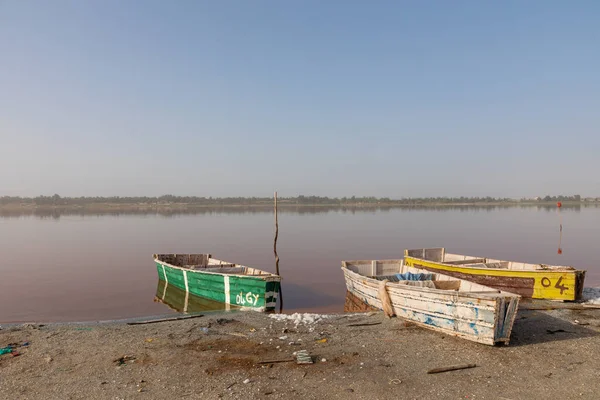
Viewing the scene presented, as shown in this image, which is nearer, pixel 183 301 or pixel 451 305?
pixel 451 305

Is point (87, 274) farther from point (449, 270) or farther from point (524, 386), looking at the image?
point (524, 386)

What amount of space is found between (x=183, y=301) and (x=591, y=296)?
17.5 m

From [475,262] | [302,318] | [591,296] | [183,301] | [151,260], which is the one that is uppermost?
[475,262]

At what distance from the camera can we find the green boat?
16.2m

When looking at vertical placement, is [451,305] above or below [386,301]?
above

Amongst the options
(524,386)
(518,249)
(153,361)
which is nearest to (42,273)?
(153,361)

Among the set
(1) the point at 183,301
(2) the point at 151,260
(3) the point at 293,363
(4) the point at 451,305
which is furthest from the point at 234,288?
(2) the point at 151,260

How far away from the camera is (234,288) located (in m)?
17.0

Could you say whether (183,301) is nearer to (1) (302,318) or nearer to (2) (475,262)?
(1) (302,318)

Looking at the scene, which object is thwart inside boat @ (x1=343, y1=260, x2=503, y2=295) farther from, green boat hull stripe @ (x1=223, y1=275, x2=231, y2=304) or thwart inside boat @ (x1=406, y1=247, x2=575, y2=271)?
green boat hull stripe @ (x1=223, y1=275, x2=231, y2=304)

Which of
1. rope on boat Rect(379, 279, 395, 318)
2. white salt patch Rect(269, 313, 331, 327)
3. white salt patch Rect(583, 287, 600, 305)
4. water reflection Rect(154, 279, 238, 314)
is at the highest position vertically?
rope on boat Rect(379, 279, 395, 318)

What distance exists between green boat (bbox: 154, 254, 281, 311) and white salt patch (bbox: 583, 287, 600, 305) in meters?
12.1

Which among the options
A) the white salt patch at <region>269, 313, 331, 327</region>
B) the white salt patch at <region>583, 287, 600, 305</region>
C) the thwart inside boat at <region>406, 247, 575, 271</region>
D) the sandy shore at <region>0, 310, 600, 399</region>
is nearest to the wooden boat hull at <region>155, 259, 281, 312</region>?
the white salt patch at <region>269, 313, 331, 327</region>

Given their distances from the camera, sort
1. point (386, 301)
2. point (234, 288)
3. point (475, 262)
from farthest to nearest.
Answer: point (475, 262), point (234, 288), point (386, 301)
